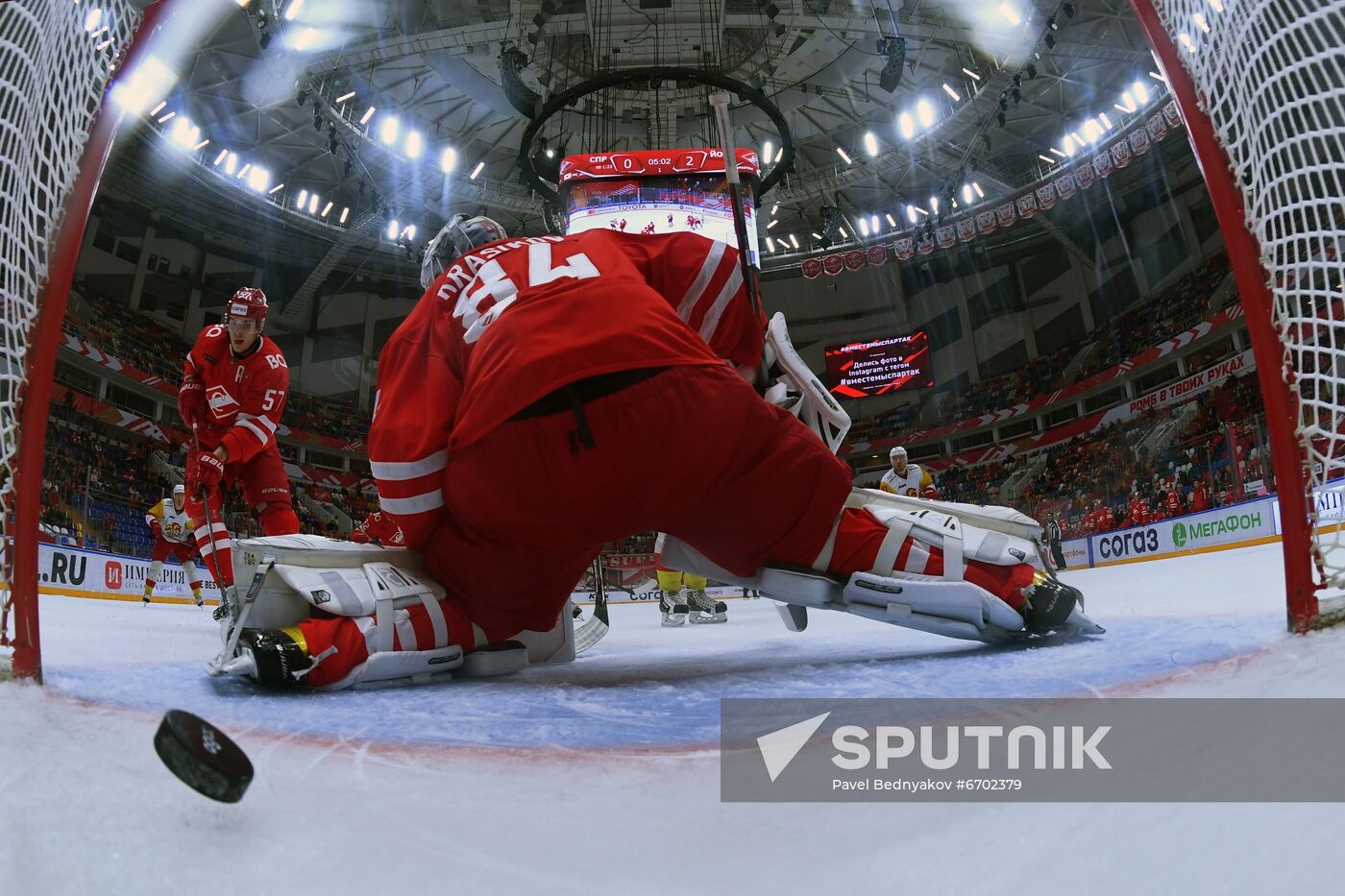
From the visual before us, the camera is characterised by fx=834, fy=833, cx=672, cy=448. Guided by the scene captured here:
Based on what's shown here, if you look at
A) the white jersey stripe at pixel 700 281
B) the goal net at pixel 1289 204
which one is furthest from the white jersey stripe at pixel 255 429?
the goal net at pixel 1289 204

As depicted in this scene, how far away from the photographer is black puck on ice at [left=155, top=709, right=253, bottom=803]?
1.97 feet

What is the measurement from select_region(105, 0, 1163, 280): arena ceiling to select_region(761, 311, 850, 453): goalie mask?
10.8m

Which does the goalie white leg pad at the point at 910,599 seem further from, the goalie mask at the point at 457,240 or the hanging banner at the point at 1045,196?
the hanging banner at the point at 1045,196

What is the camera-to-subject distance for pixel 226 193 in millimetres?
14719

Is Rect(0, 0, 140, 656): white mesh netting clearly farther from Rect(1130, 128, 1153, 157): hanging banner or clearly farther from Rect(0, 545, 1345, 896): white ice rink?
Rect(1130, 128, 1153, 157): hanging banner

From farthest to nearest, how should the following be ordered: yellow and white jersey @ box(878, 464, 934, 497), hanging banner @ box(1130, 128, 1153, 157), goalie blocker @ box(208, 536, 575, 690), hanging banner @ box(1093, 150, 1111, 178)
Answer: hanging banner @ box(1093, 150, 1111, 178) → hanging banner @ box(1130, 128, 1153, 157) → yellow and white jersey @ box(878, 464, 934, 497) → goalie blocker @ box(208, 536, 575, 690)

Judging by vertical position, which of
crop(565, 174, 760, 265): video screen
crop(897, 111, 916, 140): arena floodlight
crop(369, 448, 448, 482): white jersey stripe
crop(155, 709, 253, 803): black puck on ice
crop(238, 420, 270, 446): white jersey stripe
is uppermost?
crop(897, 111, 916, 140): arena floodlight

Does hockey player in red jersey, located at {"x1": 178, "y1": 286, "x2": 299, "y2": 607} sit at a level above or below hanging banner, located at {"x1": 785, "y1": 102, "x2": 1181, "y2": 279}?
below

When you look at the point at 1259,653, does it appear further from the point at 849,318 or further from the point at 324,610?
the point at 849,318

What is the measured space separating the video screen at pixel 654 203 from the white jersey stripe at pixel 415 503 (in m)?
9.60

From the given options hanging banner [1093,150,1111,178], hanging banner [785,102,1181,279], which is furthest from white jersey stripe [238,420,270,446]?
hanging banner [1093,150,1111,178]

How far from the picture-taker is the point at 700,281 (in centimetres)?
188

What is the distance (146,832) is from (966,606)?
1454 millimetres

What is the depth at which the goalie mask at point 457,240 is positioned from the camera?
2.04 m
